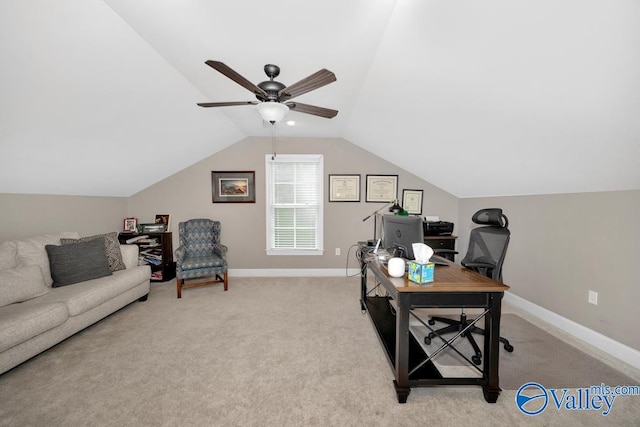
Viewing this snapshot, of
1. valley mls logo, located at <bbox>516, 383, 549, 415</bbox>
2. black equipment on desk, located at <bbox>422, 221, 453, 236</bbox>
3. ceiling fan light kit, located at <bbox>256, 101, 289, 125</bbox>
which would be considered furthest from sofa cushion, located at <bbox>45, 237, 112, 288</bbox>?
black equipment on desk, located at <bbox>422, 221, 453, 236</bbox>

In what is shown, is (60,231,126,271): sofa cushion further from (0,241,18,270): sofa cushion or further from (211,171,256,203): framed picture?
(211,171,256,203): framed picture

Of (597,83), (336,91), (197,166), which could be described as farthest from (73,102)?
(597,83)

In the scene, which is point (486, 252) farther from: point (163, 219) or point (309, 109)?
point (163, 219)

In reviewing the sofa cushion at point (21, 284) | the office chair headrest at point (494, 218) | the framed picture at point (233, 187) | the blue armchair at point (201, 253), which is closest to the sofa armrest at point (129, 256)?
the blue armchair at point (201, 253)

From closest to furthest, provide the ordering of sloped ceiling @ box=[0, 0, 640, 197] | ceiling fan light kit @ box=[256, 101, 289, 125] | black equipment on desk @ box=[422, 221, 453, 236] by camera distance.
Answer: sloped ceiling @ box=[0, 0, 640, 197] < ceiling fan light kit @ box=[256, 101, 289, 125] < black equipment on desk @ box=[422, 221, 453, 236]

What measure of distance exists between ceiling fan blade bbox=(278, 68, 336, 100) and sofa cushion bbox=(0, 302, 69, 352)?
2.54m

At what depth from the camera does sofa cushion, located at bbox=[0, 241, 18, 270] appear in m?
2.08

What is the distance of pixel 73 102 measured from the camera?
1.89 metres

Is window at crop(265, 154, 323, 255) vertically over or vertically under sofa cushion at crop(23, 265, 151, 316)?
over

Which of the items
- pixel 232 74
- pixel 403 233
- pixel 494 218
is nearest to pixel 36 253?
pixel 232 74

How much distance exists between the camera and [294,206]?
13.5ft

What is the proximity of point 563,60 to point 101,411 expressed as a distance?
3.37 meters

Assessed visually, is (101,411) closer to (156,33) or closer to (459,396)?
(459,396)
